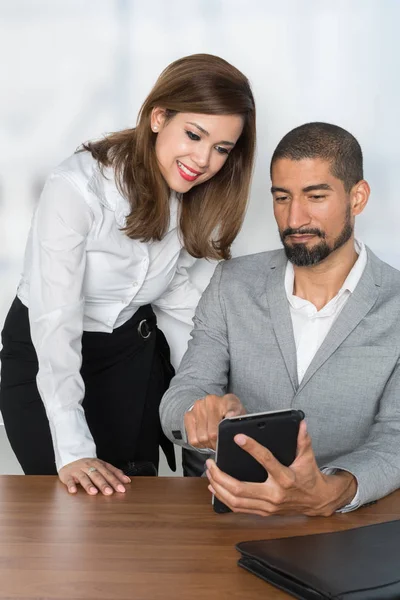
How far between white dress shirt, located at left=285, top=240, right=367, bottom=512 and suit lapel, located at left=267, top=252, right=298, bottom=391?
0.05m

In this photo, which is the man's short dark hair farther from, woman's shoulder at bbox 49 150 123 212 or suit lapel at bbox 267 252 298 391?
woman's shoulder at bbox 49 150 123 212

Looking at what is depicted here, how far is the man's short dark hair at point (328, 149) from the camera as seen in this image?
2.46 m

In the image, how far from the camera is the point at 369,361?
230 centimetres

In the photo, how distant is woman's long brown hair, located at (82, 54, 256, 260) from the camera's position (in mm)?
2428

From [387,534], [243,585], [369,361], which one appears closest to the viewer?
[243,585]

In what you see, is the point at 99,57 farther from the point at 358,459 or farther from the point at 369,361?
the point at 358,459

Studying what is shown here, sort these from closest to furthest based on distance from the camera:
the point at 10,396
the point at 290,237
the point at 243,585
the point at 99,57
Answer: the point at 243,585
the point at 290,237
the point at 10,396
the point at 99,57

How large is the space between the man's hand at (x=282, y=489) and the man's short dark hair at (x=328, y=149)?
984mm

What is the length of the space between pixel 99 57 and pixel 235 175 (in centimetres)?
107

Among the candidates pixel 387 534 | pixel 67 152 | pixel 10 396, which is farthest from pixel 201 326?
pixel 67 152

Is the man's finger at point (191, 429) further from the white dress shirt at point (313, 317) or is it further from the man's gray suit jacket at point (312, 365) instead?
the white dress shirt at point (313, 317)

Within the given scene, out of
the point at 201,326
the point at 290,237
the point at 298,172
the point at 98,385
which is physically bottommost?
the point at 98,385

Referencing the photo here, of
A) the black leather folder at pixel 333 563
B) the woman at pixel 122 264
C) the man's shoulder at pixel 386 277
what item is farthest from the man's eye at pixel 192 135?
the black leather folder at pixel 333 563

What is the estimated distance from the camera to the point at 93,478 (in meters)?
1.95
